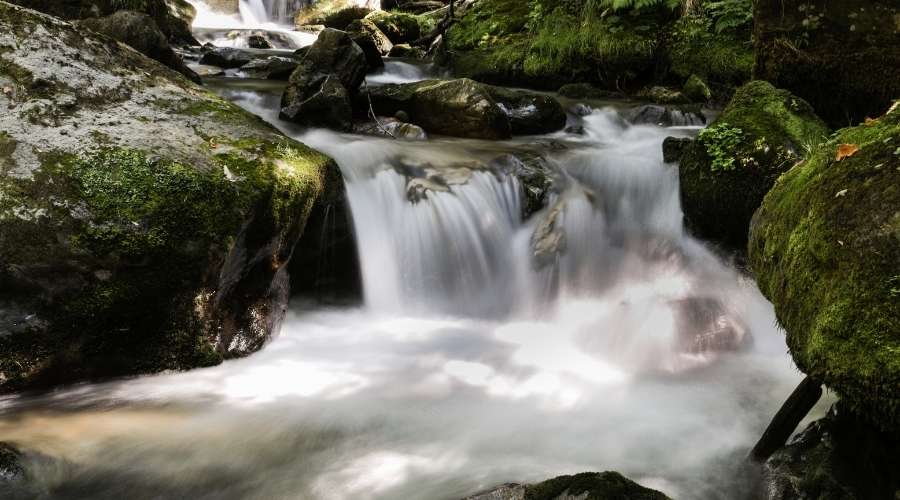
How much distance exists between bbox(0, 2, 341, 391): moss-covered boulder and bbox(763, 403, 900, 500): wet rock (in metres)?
3.33

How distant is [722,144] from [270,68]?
7999 mm

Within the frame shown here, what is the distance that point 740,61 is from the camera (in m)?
9.77

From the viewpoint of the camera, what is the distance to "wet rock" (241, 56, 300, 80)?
9891 millimetres

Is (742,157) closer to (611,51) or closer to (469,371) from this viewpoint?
(469,371)

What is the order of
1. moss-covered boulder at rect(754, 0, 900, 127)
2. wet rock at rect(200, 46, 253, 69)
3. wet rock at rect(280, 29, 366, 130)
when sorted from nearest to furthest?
moss-covered boulder at rect(754, 0, 900, 127) < wet rock at rect(280, 29, 366, 130) < wet rock at rect(200, 46, 253, 69)

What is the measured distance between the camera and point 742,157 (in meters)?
5.06

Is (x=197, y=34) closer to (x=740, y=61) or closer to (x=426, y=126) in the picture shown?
(x=426, y=126)

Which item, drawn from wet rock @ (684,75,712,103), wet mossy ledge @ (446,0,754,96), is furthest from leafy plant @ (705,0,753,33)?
wet rock @ (684,75,712,103)

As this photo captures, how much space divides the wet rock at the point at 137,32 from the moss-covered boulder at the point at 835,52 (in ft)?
22.7

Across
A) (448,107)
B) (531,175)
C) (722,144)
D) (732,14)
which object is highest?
(732,14)

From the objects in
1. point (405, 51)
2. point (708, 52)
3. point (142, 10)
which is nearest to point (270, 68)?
point (142, 10)

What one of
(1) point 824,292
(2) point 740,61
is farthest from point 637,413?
(2) point 740,61

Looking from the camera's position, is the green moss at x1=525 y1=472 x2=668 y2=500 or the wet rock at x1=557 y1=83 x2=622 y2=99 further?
the wet rock at x1=557 y1=83 x2=622 y2=99

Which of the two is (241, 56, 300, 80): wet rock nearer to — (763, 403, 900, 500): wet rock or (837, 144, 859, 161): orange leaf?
(837, 144, 859, 161): orange leaf
